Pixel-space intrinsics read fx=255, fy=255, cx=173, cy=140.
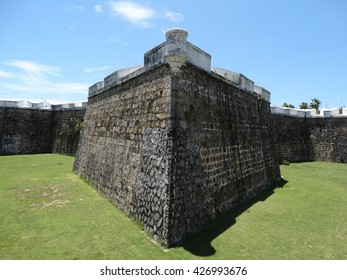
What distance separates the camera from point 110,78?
10.5m

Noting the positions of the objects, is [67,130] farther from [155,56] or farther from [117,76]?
[155,56]

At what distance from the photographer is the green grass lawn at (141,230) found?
5.18 metres

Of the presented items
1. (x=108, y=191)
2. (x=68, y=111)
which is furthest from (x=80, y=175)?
(x=68, y=111)

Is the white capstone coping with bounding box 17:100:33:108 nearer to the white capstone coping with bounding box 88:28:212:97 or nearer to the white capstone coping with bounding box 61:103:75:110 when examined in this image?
the white capstone coping with bounding box 61:103:75:110

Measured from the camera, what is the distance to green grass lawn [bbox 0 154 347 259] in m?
5.18

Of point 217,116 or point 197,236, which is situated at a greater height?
point 217,116

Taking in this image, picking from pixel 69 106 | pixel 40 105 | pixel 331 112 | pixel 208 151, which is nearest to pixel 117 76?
pixel 208 151

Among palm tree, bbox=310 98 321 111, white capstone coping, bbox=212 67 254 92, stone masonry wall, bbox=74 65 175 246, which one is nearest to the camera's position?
stone masonry wall, bbox=74 65 175 246

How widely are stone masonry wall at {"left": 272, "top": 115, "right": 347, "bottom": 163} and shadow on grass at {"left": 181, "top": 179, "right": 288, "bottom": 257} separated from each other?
13927mm

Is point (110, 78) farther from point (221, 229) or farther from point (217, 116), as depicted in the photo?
point (221, 229)

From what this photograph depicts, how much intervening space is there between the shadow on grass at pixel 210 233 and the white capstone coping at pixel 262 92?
579cm

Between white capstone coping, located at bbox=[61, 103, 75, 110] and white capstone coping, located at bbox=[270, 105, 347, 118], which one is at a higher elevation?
white capstone coping, located at bbox=[61, 103, 75, 110]

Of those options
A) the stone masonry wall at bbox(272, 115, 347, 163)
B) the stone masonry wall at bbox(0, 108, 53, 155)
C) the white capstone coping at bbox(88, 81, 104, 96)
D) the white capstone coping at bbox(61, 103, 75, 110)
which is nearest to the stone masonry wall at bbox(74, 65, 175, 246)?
the white capstone coping at bbox(88, 81, 104, 96)
